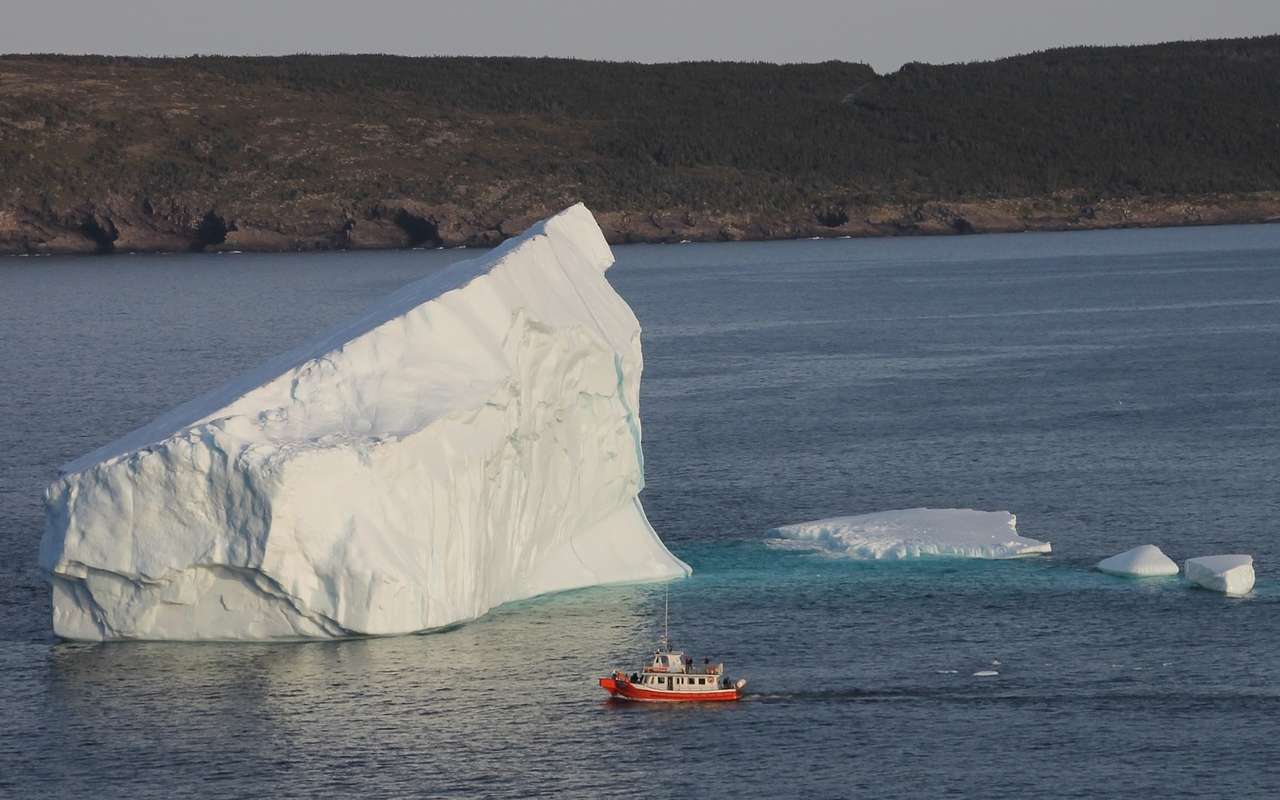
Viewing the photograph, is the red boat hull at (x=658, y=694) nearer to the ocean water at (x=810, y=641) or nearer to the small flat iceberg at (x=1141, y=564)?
the ocean water at (x=810, y=641)

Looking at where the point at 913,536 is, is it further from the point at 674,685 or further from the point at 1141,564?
the point at 674,685

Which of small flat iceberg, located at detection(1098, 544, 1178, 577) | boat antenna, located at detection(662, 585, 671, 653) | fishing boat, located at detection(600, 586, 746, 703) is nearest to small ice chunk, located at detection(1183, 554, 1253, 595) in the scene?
small flat iceberg, located at detection(1098, 544, 1178, 577)

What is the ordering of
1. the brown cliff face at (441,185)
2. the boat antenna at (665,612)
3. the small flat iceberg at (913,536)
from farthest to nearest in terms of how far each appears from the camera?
1. the brown cliff face at (441,185)
2. the small flat iceberg at (913,536)
3. the boat antenna at (665,612)

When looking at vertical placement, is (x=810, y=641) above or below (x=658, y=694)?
above

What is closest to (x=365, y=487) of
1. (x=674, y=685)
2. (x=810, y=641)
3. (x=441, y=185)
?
(x=674, y=685)

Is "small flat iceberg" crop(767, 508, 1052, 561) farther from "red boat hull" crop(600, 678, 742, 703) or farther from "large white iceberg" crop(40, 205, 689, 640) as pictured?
"red boat hull" crop(600, 678, 742, 703)

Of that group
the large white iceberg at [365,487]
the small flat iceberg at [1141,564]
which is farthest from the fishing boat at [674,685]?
the small flat iceberg at [1141,564]

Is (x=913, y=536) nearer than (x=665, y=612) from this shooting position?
No
